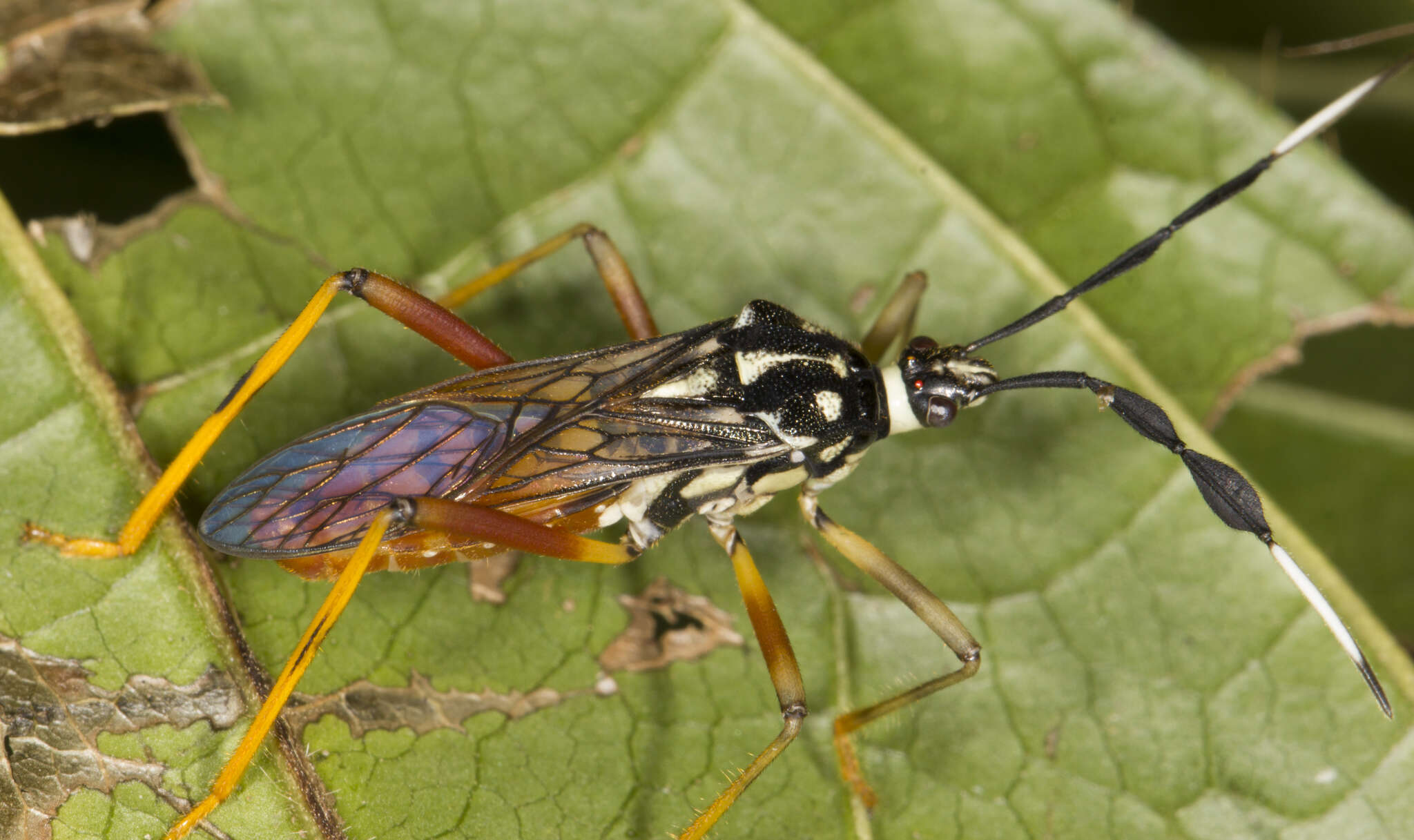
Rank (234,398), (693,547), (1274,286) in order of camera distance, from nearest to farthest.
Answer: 1. (234,398)
2. (693,547)
3. (1274,286)

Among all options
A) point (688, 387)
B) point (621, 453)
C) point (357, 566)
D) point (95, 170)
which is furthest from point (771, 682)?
point (95, 170)

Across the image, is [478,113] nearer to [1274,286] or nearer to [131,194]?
[131,194]

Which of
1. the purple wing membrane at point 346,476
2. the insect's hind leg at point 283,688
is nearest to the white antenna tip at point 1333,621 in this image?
the purple wing membrane at point 346,476

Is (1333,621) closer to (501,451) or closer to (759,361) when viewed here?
(759,361)

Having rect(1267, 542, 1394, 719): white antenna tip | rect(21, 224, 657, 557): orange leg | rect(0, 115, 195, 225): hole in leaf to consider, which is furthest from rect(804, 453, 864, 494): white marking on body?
rect(0, 115, 195, 225): hole in leaf

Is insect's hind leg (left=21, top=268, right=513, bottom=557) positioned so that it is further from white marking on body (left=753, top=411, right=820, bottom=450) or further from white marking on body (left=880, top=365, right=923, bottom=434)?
white marking on body (left=880, top=365, right=923, bottom=434)

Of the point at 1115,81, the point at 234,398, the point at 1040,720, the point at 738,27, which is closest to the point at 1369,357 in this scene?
the point at 1115,81

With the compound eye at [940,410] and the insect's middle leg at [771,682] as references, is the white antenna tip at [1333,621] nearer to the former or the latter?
the compound eye at [940,410]

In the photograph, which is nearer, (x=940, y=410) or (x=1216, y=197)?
(x=1216, y=197)
